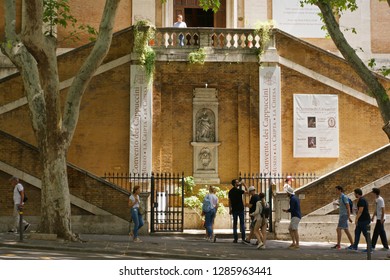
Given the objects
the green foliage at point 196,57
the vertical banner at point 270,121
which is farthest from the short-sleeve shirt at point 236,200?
the green foliage at point 196,57

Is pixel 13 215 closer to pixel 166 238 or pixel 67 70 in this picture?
A: pixel 166 238

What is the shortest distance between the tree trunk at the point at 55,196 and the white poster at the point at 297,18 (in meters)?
14.0

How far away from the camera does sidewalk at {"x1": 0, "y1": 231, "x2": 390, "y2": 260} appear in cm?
1432

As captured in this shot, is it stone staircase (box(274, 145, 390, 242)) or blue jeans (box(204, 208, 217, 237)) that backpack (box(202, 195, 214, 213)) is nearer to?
blue jeans (box(204, 208, 217, 237))

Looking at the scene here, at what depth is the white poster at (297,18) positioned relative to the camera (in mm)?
26984

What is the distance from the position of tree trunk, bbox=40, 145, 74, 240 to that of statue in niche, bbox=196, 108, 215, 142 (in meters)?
7.47

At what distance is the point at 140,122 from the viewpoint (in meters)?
22.0

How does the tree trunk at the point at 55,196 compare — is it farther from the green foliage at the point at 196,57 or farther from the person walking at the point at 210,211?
the green foliage at the point at 196,57

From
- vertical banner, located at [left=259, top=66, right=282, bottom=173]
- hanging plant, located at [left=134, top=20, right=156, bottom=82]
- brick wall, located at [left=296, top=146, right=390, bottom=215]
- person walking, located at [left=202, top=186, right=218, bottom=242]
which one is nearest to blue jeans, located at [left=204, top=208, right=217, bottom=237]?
person walking, located at [left=202, top=186, right=218, bottom=242]

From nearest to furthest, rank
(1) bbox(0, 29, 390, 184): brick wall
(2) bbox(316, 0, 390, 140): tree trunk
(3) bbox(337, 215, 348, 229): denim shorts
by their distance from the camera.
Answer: (2) bbox(316, 0, 390, 140): tree trunk < (3) bbox(337, 215, 348, 229): denim shorts < (1) bbox(0, 29, 390, 184): brick wall

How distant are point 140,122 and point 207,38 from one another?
139 inches

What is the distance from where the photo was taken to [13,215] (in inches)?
712

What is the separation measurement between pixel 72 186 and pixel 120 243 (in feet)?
9.97
